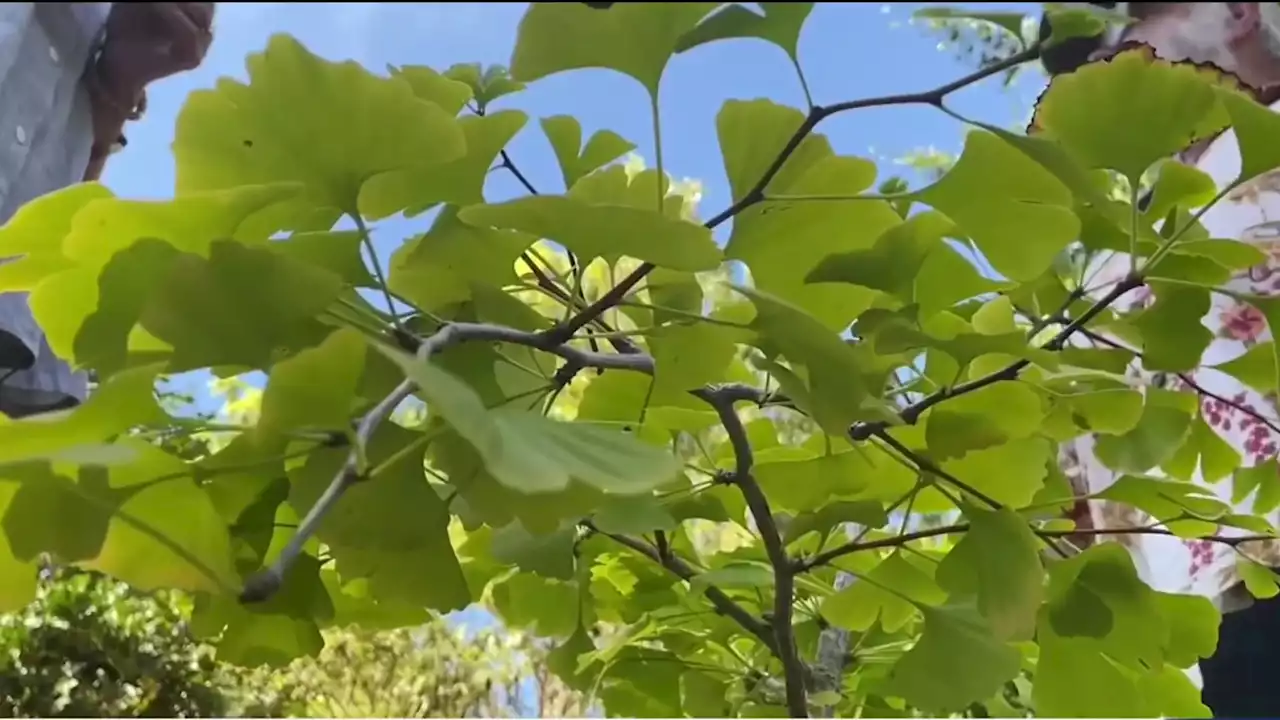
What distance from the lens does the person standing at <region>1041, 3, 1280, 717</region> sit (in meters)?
0.58

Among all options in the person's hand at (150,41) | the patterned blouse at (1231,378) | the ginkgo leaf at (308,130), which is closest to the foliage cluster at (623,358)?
the ginkgo leaf at (308,130)

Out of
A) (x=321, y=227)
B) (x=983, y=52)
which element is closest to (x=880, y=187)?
(x=321, y=227)

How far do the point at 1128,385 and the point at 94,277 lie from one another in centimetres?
29

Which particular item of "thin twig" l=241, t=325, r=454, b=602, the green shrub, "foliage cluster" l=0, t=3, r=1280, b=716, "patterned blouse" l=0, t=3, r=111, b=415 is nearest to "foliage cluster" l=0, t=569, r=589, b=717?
the green shrub

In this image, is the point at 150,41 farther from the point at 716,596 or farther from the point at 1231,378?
the point at 1231,378

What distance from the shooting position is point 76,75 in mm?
637

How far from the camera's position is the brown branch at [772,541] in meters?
0.33

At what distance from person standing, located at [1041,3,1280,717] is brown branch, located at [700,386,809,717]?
257 mm

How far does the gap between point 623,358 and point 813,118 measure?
0.29 ft

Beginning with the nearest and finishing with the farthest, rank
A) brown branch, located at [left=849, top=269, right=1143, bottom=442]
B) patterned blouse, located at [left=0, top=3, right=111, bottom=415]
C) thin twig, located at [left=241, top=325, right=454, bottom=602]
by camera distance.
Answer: thin twig, located at [left=241, top=325, right=454, bottom=602]
brown branch, located at [left=849, top=269, right=1143, bottom=442]
patterned blouse, located at [left=0, top=3, right=111, bottom=415]

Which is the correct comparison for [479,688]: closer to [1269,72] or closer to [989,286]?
[989,286]

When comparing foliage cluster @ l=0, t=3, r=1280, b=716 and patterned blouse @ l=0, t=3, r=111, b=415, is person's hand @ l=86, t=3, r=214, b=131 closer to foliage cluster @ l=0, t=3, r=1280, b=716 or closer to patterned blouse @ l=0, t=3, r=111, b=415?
patterned blouse @ l=0, t=3, r=111, b=415

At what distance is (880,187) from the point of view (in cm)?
33

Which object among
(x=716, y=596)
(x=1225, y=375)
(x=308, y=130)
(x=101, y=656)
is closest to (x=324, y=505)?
(x=308, y=130)
